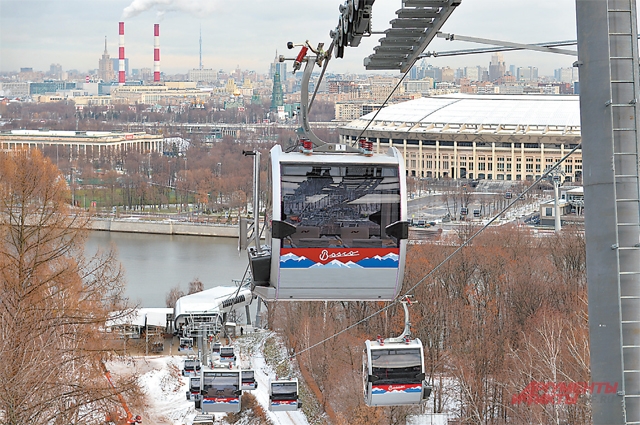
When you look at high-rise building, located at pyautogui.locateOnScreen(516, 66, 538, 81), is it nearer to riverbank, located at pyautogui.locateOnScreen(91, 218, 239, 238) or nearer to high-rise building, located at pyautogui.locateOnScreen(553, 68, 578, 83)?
high-rise building, located at pyautogui.locateOnScreen(553, 68, 578, 83)

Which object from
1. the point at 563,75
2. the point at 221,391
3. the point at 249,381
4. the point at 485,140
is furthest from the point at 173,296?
the point at 563,75

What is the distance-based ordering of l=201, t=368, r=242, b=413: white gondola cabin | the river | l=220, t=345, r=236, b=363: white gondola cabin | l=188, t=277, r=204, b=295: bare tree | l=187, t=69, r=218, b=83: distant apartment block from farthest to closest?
l=187, t=69, r=218, b=83: distant apartment block < the river < l=188, t=277, r=204, b=295: bare tree < l=220, t=345, r=236, b=363: white gondola cabin < l=201, t=368, r=242, b=413: white gondola cabin

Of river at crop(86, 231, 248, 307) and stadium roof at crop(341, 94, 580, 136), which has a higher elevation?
stadium roof at crop(341, 94, 580, 136)

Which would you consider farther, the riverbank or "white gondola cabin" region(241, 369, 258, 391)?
the riverbank

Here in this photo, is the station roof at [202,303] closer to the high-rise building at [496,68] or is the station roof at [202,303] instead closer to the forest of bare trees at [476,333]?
the forest of bare trees at [476,333]

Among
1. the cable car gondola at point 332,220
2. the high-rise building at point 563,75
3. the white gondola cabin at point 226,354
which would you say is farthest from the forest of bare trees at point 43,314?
the high-rise building at point 563,75

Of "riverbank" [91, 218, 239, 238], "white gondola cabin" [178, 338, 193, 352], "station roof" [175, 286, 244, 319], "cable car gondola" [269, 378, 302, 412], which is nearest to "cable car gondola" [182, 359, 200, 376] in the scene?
"white gondola cabin" [178, 338, 193, 352]

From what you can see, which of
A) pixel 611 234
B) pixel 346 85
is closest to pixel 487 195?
pixel 611 234
